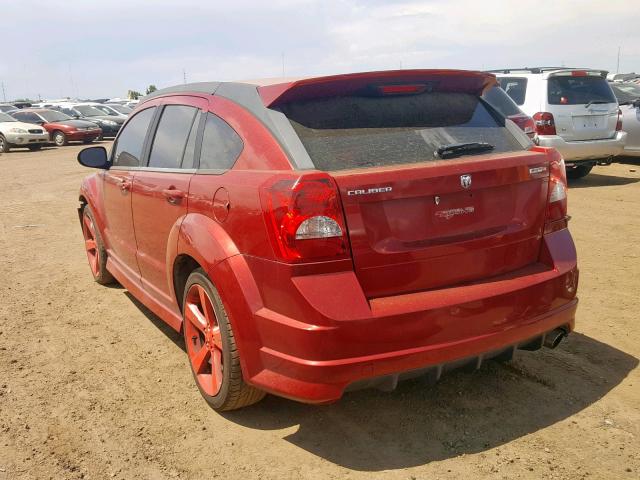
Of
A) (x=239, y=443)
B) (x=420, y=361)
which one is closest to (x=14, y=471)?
(x=239, y=443)

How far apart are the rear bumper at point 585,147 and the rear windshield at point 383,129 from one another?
22.8 ft

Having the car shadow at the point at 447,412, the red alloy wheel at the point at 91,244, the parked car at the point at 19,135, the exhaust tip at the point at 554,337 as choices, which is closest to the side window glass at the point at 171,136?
the car shadow at the point at 447,412

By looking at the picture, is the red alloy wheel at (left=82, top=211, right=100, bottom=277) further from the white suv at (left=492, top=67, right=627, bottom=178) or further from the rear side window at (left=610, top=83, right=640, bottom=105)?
the rear side window at (left=610, top=83, right=640, bottom=105)

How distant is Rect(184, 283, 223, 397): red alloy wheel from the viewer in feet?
10.7

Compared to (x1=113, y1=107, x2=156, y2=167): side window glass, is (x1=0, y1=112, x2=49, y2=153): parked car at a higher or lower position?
lower

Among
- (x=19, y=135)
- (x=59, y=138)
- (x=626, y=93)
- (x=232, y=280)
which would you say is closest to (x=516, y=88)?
(x=626, y=93)

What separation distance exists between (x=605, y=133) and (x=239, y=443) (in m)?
9.14

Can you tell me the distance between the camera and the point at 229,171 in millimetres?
3045

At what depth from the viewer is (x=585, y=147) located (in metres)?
9.83

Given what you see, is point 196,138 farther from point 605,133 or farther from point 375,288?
point 605,133

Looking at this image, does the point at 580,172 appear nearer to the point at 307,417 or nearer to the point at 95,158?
the point at 95,158

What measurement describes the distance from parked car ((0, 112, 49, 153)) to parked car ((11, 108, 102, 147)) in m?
0.90

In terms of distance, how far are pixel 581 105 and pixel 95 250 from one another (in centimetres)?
791

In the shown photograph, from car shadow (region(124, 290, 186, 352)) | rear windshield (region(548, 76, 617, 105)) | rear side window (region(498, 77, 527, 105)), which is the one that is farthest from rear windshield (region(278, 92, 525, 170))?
rear side window (region(498, 77, 527, 105))
